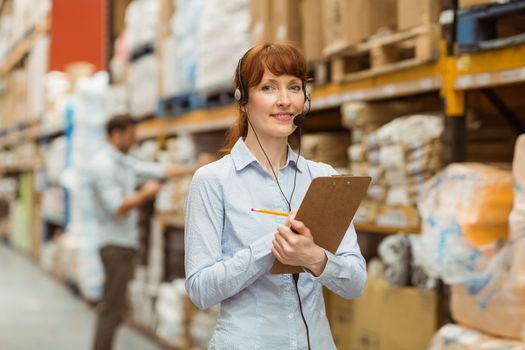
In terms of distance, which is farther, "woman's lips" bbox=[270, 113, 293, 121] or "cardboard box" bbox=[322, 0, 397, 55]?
"cardboard box" bbox=[322, 0, 397, 55]

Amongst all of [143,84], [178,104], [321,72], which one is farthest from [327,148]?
[143,84]

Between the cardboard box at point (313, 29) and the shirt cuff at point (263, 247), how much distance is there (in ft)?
6.99

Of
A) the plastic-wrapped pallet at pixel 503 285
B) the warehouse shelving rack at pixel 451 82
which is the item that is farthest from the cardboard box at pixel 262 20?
the plastic-wrapped pallet at pixel 503 285

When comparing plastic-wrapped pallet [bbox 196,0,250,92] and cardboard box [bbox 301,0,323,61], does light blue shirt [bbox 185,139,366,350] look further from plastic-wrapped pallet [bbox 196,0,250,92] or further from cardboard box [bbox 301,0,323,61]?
plastic-wrapped pallet [bbox 196,0,250,92]

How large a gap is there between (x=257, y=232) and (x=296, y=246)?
196 mm

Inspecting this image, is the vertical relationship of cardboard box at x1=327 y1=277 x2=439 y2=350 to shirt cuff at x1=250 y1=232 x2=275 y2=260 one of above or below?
below

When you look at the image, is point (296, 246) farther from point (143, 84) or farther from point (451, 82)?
point (143, 84)

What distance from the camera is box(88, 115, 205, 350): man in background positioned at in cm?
457

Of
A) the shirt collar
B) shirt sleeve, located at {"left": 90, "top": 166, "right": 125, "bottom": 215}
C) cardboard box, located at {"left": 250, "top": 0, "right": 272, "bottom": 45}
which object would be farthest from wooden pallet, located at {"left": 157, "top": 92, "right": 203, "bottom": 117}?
the shirt collar

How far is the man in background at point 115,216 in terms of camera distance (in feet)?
15.0

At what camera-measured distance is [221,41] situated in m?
4.41

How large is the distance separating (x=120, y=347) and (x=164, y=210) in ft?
3.63

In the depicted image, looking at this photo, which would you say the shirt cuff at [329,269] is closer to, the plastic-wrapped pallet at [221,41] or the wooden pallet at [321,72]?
the wooden pallet at [321,72]

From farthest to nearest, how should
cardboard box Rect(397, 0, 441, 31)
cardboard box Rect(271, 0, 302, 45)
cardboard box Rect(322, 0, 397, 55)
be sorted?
cardboard box Rect(271, 0, 302, 45) < cardboard box Rect(322, 0, 397, 55) < cardboard box Rect(397, 0, 441, 31)
